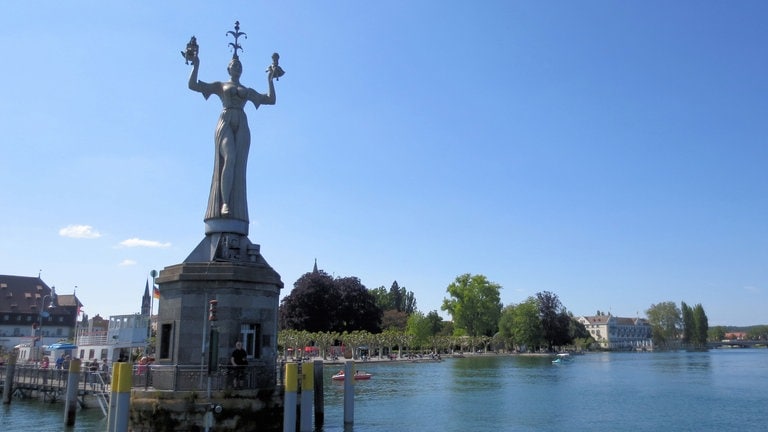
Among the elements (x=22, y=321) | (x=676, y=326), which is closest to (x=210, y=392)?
(x=22, y=321)

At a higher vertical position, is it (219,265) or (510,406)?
(219,265)

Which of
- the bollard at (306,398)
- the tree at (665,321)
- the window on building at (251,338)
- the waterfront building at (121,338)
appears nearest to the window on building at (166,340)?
the window on building at (251,338)

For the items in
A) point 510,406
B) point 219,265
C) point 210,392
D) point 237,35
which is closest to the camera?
point 210,392

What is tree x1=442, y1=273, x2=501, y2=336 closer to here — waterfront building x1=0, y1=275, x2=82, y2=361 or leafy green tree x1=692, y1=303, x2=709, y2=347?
waterfront building x1=0, y1=275, x2=82, y2=361

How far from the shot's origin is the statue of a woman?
77.0ft

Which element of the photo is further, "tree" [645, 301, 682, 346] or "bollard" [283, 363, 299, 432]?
"tree" [645, 301, 682, 346]

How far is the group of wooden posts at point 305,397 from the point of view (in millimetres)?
18688

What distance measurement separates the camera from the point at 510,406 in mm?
37031

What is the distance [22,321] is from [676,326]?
175479 millimetres

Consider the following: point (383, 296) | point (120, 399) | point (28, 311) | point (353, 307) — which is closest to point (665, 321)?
point (383, 296)

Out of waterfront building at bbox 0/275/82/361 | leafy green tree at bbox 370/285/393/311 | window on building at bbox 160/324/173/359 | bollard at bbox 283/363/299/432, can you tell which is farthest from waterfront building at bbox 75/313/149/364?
leafy green tree at bbox 370/285/393/311

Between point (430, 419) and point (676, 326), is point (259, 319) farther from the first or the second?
point (676, 326)

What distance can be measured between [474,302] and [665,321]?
98008 millimetres

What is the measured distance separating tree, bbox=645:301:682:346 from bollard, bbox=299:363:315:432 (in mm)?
190041
